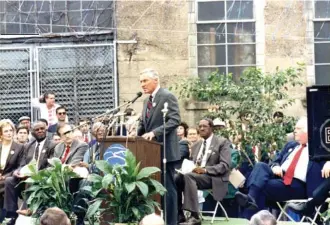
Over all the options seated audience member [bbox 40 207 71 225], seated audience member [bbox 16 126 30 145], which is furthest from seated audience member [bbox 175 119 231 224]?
seated audience member [bbox 40 207 71 225]

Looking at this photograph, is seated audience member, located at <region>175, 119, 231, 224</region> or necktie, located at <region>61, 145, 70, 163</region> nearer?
seated audience member, located at <region>175, 119, 231, 224</region>

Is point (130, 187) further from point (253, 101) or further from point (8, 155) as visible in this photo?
point (253, 101)

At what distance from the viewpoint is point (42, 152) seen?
50.9ft

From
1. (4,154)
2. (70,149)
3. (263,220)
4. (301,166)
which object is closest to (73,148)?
(70,149)

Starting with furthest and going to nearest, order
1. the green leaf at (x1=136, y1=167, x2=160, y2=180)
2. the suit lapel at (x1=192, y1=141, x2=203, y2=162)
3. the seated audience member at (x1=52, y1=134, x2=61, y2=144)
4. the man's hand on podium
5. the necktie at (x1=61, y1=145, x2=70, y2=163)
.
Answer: the seated audience member at (x1=52, y1=134, x2=61, y2=144) < the suit lapel at (x1=192, y1=141, x2=203, y2=162) < the necktie at (x1=61, y1=145, x2=70, y2=163) < the man's hand on podium < the green leaf at (x1=136, y1=167, x2=160, y2=180)

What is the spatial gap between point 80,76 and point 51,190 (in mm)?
7566

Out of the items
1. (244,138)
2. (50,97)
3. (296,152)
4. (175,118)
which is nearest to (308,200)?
(296,152)

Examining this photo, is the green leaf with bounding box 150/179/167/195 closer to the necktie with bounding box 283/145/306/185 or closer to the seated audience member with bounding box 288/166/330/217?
the seated audience member with bounding box 288/166/330/217

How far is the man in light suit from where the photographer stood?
1326 cm

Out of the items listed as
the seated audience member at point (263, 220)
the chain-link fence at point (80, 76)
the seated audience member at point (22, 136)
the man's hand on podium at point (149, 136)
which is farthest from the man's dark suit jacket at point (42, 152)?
the seated audience member at point (263, 220)

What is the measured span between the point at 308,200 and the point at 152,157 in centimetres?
199

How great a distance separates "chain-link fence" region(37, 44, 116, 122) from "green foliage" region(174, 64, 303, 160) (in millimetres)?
1766

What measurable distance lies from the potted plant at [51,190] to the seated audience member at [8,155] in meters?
2.34

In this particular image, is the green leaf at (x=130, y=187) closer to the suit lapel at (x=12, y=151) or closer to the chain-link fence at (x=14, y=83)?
the suit lapel at (x=12, y=151)
